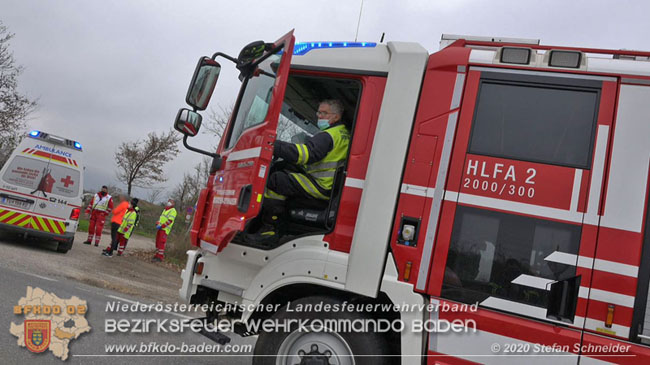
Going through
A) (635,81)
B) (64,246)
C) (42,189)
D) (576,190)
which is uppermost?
(635,81)

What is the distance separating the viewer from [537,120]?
2861mm

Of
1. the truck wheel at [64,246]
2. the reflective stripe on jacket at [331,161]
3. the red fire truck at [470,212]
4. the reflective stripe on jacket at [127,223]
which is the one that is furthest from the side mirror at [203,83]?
the reflective stripe on jacket at [127,223]

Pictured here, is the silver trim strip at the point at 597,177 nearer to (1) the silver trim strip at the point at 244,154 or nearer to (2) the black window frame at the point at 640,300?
(2) the black window frame at the point at 640,300

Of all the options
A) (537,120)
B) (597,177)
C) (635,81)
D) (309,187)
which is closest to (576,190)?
(597,177)

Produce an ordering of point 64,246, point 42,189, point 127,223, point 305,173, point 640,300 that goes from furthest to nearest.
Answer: point 127,223 → point 64,246 → point 42,189 → point 305,173 → point 640,300

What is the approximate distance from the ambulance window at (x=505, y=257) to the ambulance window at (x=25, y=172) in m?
9.32

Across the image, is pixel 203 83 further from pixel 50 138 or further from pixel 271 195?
pixel 50 138

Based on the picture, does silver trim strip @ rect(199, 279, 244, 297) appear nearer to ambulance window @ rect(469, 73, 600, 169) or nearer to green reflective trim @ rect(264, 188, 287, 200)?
green reflective trim @ rect(264, 188, 287, 200)

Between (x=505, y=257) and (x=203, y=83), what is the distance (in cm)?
260

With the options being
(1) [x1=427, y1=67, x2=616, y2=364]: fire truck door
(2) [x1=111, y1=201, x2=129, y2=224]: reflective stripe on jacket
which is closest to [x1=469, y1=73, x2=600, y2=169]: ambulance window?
(1) [x1=427, y1=67, x2=616, y2=364]: fire truck door

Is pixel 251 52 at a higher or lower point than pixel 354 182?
higher

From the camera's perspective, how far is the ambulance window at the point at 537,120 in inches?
109

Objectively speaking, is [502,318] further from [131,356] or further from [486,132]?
[131,356]

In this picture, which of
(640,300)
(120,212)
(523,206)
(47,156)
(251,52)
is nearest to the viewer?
(640,300)
